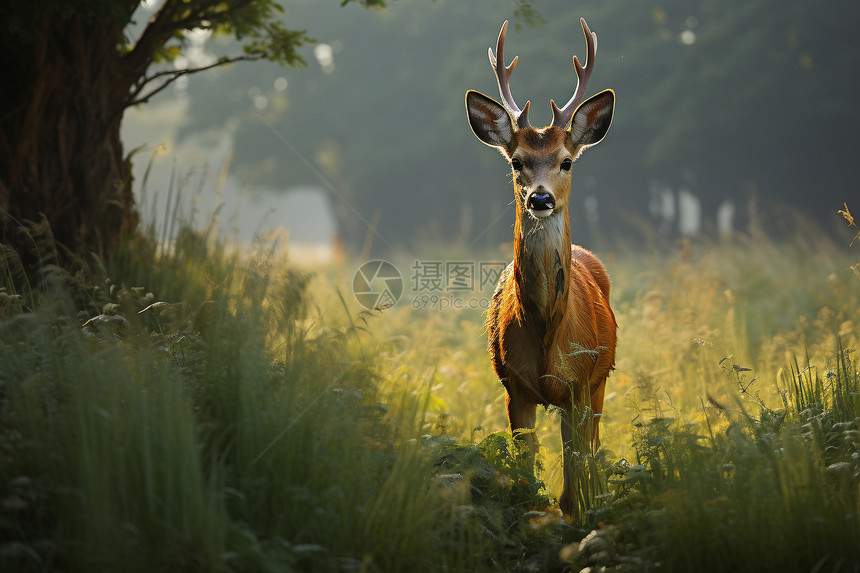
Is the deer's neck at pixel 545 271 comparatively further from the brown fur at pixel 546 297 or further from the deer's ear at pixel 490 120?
the deer's ear at pixel 490 120

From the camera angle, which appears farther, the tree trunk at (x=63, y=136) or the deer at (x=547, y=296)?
the tree trunk at (x=63, y=136)

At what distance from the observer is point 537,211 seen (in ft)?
13.2

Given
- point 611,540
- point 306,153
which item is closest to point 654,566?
point 611,540

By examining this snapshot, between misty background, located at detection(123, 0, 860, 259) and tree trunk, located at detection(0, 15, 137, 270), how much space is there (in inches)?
413

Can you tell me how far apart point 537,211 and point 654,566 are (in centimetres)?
202

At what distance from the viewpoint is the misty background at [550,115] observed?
2267 cm

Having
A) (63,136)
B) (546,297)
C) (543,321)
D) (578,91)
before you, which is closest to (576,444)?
(543,321)

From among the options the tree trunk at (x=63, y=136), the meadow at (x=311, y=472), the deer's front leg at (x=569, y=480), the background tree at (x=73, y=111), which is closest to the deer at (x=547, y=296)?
the deer's front leg at (x=569, y=480)

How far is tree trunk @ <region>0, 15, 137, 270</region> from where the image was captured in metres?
5.09

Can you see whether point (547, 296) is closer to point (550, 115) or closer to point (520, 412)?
point (520, 412)

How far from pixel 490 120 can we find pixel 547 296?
129cm

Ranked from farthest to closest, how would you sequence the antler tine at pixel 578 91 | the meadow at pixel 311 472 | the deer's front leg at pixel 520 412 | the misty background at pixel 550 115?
the misty background at pixel 550 115, the antler tine at pixel 578 91, the deer's front leg at pixel 520 412, the meadow at pixel 311 472

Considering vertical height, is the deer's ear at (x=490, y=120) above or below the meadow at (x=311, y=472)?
above

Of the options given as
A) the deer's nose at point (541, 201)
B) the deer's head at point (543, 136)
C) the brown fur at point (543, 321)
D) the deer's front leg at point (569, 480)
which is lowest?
the deer's front leg at point (569, 480)
